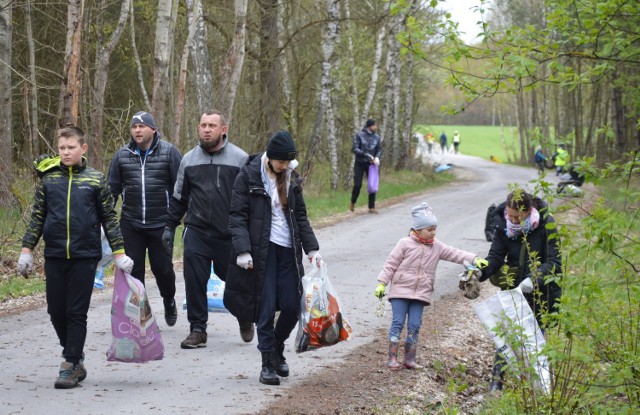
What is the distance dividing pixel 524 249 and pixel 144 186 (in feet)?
11.7

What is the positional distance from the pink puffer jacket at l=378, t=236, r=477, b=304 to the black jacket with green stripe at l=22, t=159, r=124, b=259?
2.54 m

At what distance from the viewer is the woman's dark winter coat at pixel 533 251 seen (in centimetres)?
775

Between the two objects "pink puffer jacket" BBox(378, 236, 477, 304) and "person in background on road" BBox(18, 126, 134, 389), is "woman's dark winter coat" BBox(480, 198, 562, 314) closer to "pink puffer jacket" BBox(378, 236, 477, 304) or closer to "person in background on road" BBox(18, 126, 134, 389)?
"pink puffer jacket" BBox(378, 236, 477, 304)

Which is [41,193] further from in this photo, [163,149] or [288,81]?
[288,81]

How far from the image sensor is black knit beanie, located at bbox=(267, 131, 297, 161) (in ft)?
24.0

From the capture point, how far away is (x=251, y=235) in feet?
24.2

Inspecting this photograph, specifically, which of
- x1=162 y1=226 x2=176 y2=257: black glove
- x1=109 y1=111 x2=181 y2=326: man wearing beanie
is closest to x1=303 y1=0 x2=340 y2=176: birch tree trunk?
x1=109 y1=111 x2=181 y2=326: man wearing beanie

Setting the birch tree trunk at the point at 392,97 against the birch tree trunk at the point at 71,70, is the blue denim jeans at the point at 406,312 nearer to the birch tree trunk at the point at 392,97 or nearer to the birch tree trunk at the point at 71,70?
the birch tree trunk at the point at 71,70

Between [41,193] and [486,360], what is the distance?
5.29 metres

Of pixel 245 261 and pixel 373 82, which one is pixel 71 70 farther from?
pixel 373 82

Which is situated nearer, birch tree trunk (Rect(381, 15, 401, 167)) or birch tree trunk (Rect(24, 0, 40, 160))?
birch tree trunk (Rect(24, 0, 40, 160))

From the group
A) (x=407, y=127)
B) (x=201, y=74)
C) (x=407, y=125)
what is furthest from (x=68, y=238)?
(x=407, y=125)

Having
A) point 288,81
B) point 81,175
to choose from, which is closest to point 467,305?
point 81,175

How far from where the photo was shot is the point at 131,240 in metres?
9.00
